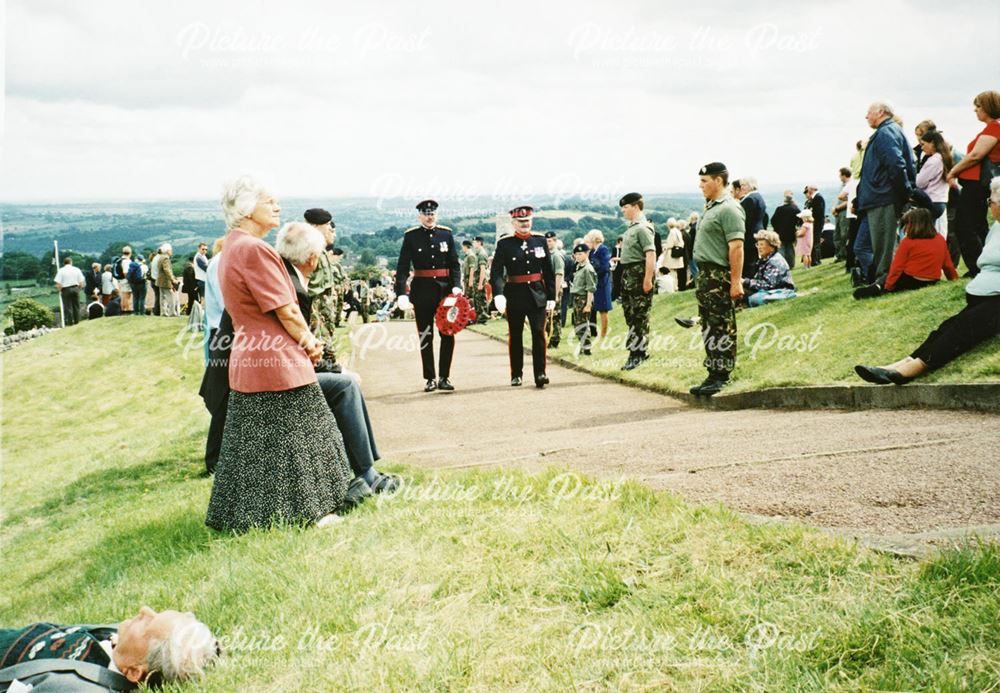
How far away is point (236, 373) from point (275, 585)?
165 centimetres

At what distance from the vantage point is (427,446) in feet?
27.6

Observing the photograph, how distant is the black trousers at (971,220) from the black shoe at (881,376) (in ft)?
12.0

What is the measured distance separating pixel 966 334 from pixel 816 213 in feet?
58.6

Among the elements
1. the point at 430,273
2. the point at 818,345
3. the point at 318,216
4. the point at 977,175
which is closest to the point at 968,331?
the point at 818,345

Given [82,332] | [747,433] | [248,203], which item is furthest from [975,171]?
[82,332]

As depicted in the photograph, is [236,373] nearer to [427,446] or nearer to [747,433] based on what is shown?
[427,446]

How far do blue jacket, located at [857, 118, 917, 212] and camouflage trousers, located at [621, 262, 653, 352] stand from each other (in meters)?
3.42

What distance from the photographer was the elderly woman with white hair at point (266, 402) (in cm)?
547

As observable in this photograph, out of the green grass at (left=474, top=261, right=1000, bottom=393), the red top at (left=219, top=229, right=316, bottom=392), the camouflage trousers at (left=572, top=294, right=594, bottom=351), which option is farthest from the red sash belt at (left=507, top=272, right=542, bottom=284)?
the red top at (left=219, top=229, right=316, bottom=392)

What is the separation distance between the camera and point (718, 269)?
966 cm

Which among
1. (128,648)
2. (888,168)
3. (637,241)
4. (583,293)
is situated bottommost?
(128,648)

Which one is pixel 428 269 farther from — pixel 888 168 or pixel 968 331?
pixel 968 331

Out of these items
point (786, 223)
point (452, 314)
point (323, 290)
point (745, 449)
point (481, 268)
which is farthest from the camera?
point (481, 268)

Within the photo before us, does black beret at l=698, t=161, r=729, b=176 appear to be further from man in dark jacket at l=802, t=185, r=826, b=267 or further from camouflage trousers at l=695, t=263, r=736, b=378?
man in dark jacket at l=802, t=185, r=826, b=267
